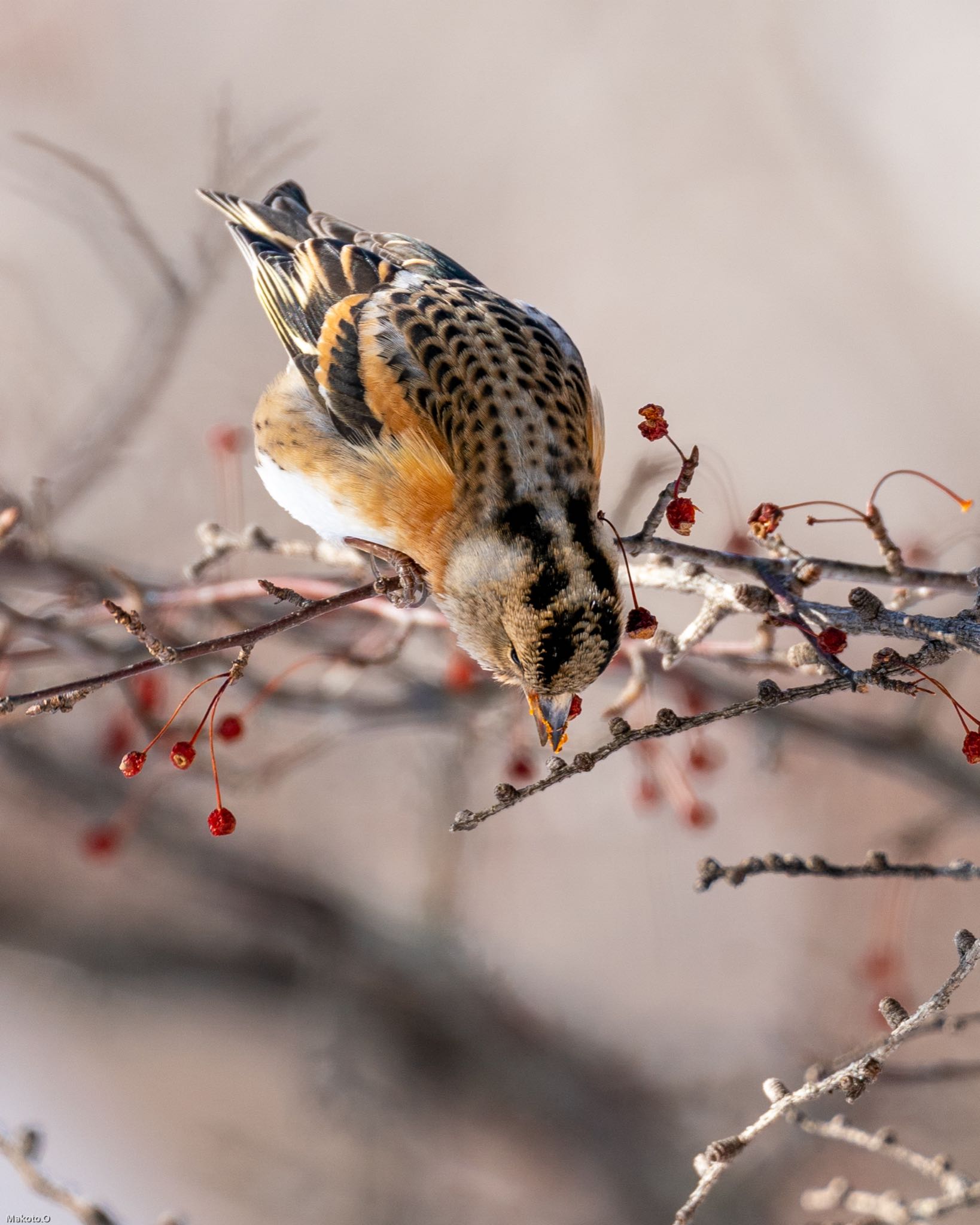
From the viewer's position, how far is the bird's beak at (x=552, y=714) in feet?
6.50

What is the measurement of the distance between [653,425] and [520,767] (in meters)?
1.20

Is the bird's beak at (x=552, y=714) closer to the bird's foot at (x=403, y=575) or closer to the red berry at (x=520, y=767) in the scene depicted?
the bird's foot at (x=403, y=575)

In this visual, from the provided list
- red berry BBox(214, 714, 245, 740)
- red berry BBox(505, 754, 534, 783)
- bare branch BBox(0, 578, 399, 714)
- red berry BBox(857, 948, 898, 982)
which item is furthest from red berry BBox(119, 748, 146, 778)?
red berry BBox(857, 948, 898, 982)

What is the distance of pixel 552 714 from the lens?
1988mm

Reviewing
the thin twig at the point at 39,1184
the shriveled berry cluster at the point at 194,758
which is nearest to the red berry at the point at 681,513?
the shriveled berry cluster at the point at 194,758

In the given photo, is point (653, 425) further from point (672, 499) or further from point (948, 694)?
point (948, 694)

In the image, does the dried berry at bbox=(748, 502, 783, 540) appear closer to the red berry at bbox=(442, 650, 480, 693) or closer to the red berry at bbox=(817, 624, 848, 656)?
the red berry at bbox=(817, 624, 848, 656)

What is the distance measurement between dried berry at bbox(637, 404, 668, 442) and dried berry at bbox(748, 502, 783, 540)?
206 millimetres

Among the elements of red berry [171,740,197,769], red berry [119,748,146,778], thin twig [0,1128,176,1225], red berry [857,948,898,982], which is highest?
red berry [857,948,898,982]

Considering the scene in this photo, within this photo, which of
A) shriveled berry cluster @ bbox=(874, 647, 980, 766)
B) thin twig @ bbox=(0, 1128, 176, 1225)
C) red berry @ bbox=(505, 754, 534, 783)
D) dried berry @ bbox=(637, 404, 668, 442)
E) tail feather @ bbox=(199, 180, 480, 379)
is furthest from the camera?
red berry @ bbox=(505, 754, 534, 783)

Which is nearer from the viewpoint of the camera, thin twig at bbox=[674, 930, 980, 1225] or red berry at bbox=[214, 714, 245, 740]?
thin twig at bbox=[674, 930, 980, 1225]

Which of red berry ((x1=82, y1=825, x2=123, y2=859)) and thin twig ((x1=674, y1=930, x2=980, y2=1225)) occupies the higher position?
red berry ((x1=82, y1=825, x2=123, y2=859))

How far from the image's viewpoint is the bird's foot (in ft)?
7.22

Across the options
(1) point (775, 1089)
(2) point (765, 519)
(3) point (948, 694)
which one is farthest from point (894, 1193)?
(2) point (765, 519)
